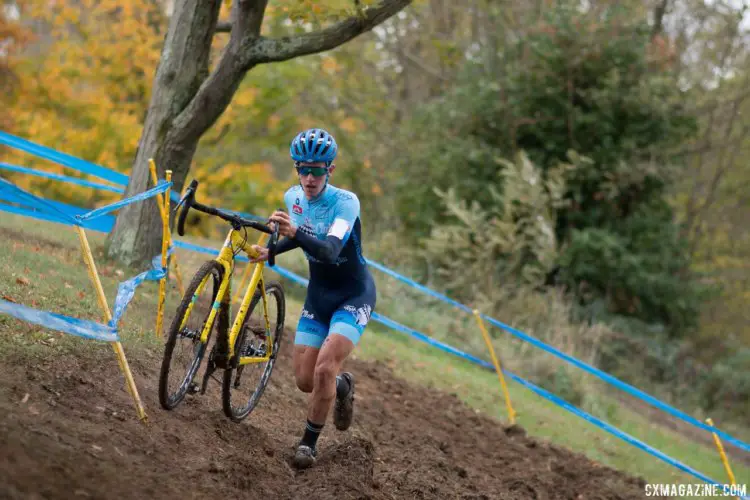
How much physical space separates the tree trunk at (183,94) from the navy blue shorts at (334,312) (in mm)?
3924

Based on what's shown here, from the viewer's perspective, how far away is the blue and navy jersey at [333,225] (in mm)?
6152

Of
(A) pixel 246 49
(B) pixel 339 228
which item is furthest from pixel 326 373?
(A) pixel 246 49

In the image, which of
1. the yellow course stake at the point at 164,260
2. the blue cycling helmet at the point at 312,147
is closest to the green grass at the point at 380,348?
the yellow course stake at the point at 164,260

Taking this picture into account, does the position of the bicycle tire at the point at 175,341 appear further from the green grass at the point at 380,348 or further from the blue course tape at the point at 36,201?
the green grass at the point at 380,348

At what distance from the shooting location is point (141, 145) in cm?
1020

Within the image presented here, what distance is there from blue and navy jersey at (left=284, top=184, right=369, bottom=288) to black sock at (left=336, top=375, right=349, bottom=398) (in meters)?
0.70

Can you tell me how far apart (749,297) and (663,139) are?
1042 cm

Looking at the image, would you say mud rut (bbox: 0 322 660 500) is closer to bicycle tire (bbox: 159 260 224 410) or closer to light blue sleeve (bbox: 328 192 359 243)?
bicycle tire (bbox: 159 260 224 410)

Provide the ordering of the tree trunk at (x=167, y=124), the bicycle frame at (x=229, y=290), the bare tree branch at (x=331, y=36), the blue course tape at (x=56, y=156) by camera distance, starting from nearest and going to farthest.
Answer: the bicycle frame at (x=229, y=290)
the blue course tape at (x=56, y=156)
the bare tree branch at (x=331, y=36)
the tree trunk at (x=167, y=124)

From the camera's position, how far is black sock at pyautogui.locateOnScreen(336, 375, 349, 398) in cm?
654

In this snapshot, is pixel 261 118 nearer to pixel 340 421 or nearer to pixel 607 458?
pixel 607 458

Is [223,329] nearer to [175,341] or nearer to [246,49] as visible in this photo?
[175,341]

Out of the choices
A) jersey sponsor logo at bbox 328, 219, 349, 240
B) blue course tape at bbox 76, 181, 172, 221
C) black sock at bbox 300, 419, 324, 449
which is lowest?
black sock at bbox 300, 419, 324, 449

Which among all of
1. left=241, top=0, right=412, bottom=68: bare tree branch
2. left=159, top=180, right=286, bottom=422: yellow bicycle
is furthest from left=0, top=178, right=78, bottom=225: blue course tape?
left=241, top=0, right=412, bottom=68: bare tree branch
